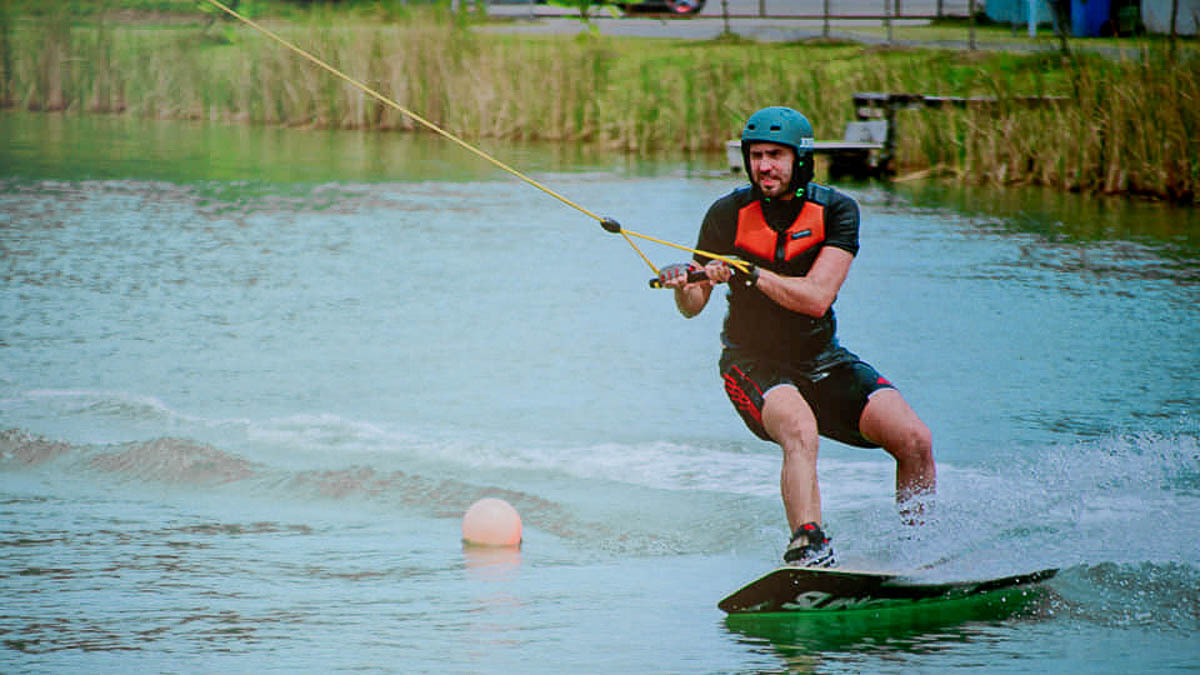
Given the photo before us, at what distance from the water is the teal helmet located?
1.37m

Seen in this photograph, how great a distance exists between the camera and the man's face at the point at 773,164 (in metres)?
5.81

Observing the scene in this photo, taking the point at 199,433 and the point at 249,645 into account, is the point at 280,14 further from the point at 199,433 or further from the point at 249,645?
the point at 249,645

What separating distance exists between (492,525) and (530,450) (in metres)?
1.62

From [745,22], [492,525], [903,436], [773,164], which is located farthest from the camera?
[745,22]

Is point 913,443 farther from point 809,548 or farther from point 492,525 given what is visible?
point 492,525

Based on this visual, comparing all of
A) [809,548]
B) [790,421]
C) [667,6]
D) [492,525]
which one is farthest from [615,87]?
[809,548]

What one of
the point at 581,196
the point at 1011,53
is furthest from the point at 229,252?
the point at 1011,53

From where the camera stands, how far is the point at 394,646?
5219mm

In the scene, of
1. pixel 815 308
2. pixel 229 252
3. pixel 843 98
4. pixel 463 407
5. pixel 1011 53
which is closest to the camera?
pixel 815 308

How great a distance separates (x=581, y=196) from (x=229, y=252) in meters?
4.61

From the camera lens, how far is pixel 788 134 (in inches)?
227

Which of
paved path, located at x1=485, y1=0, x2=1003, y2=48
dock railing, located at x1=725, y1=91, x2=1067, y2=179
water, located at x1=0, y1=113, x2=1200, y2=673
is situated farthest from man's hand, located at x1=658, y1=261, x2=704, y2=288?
paved path, located at x1=485, y1=0, x2=1003, y2=48

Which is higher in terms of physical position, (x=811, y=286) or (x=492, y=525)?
(x=811, y=286)

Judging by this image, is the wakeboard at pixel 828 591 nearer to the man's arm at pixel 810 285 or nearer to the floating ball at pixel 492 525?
the man's arm at pixel 810 285
